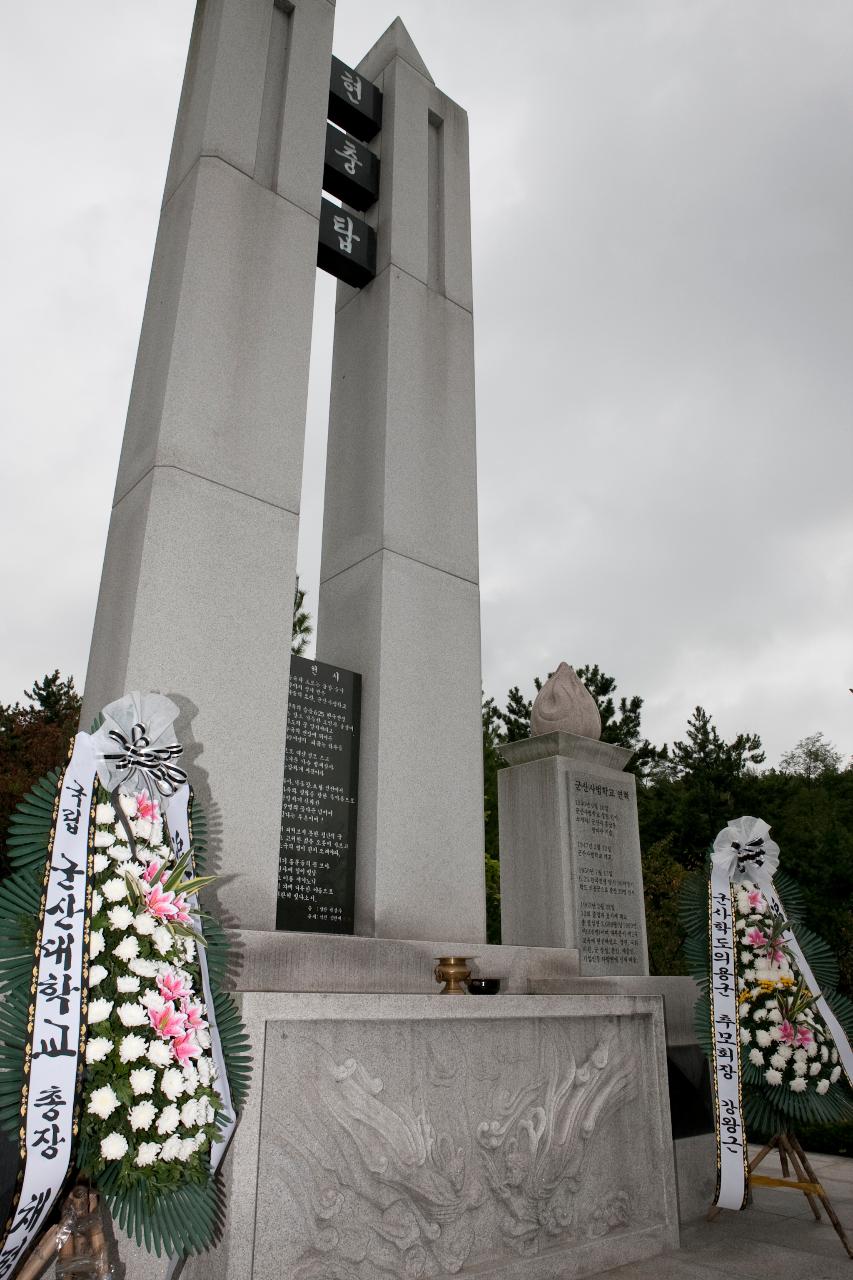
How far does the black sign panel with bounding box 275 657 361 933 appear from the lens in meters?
Result: 5.21

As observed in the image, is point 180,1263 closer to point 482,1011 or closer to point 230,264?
point 482,1011

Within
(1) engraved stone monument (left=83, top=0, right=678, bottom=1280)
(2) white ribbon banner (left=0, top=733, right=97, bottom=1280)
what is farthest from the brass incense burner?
(2) white ribbon banner (left=0, top=733, right=97, bottom=1280)

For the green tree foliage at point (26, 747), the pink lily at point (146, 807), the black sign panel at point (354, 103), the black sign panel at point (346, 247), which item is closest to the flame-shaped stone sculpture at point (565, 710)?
the black sign panel at point (346, 247)

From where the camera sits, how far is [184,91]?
689cm

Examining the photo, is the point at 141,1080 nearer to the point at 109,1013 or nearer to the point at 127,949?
the point at 109,1013

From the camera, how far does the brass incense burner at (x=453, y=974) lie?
448 centimetres

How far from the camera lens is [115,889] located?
262 cm

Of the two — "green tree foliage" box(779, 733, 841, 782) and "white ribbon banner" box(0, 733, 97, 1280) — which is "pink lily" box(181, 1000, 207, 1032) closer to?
"white ribbon banner" box(0, 733, 97, 1280)

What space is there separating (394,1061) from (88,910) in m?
1.89

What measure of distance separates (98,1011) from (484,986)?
3196 mm

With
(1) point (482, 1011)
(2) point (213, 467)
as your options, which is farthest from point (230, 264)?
(1) point (482, 1011)

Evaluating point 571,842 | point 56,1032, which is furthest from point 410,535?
point 56,1032

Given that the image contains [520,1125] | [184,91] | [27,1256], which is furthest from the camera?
[184,91]

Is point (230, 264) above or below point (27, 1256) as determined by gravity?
above
